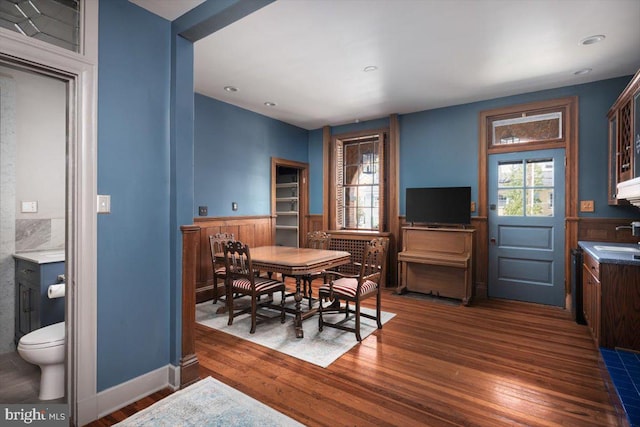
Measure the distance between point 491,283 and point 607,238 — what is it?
1435mm

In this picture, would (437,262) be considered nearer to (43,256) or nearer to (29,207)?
(43,256)

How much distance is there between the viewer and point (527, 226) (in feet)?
14.3

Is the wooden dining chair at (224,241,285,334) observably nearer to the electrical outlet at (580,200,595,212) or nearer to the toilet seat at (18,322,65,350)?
the toilet seat at (18,322,65,350)

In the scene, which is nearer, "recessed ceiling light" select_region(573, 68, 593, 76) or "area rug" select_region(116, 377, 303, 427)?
"area rug" select_region(116, 377, 303, 427)

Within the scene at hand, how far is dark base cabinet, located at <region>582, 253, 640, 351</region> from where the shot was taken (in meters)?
2.56

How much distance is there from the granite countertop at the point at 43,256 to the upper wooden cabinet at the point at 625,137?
5.00 meters

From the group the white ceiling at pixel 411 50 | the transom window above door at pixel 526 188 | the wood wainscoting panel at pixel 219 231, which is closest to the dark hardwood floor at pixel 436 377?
the wood wainscoting panel at pixel 219 231

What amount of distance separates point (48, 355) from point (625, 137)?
521 cm

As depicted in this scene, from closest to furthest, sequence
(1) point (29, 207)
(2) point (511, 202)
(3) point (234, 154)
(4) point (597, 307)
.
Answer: (4) point (597, 307) → (1) point (29, 207) → (2) point (511, 202) → (3) point (234, 154)

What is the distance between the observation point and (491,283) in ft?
15.1

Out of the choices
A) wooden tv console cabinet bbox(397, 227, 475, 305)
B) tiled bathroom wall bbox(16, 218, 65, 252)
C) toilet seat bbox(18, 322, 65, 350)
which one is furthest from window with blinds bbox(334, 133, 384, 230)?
toilet seat bbox(18, 322, 65, 350)

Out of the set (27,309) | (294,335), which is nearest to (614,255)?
(294,335)

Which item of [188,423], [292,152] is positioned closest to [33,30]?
[188,423]

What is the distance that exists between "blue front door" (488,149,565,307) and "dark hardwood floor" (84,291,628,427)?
851mm
